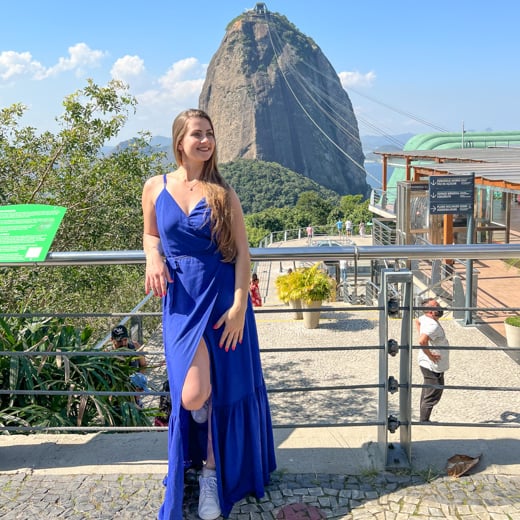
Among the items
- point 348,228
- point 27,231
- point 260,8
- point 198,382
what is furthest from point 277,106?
point 198,382

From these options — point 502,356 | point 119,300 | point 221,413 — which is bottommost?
point 502,356

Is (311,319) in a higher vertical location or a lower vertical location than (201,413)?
lower

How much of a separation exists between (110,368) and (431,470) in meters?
2.33

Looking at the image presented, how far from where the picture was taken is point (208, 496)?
244cm

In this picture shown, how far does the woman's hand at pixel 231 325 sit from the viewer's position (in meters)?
2.33

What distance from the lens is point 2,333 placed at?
387 cm

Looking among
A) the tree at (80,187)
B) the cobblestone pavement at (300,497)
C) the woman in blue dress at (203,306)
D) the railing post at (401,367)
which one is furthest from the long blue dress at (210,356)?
the tree at (80,187)

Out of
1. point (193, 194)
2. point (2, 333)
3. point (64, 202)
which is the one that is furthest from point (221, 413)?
point (64, 202)

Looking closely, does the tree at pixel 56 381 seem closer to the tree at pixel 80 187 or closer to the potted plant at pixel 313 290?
the tree at pixel 80 187

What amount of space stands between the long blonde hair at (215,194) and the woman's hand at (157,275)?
0.77ft

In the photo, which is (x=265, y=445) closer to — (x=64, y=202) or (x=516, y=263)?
(x=64, y=202)

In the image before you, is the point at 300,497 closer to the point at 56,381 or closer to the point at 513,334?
the point at 56,381

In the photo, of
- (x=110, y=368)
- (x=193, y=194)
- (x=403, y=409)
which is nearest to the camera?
(x=193, y=194)

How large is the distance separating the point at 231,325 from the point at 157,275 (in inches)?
13.5
